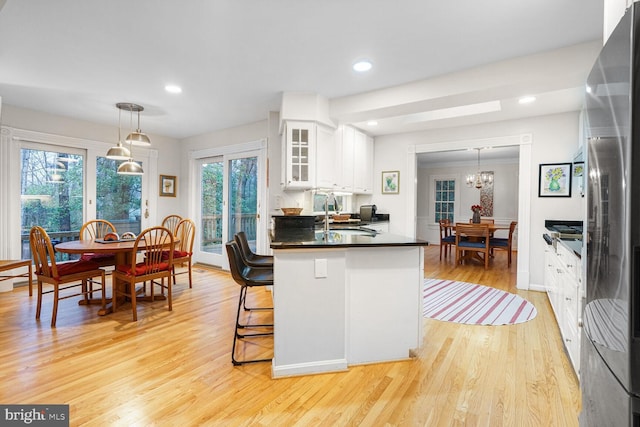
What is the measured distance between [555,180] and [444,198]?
15.2 ft

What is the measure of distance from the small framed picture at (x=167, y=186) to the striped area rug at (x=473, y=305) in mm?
4805

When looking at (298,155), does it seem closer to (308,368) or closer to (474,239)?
(308,368)

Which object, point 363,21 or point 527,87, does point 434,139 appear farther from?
point 363,21

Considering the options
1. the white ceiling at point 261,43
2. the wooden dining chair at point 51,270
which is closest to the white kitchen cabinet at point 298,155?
the white ceiling at point 261,43

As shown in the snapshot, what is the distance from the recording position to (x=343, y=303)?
2.10 meters

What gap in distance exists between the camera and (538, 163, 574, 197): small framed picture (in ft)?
12.9

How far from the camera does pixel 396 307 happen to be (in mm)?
2238

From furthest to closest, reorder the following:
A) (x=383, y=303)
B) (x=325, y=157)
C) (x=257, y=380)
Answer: (x=325, y=157)
(x=383, y=303)
(x=257, y=380)

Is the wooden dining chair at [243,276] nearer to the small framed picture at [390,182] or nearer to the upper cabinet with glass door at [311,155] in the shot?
the upper cabinet with glass door at [311,155]

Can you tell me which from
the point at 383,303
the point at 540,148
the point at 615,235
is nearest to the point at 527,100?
the point at 540,148

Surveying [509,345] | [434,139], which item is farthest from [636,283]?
[434,139]

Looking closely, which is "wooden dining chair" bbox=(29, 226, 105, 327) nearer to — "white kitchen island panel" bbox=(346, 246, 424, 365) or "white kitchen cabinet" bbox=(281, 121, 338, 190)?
"white kitchen cabinet" bbox=(281, 121, 338, 190)

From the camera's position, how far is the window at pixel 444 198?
27.9 feet

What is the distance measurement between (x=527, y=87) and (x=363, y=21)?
5.46ft
